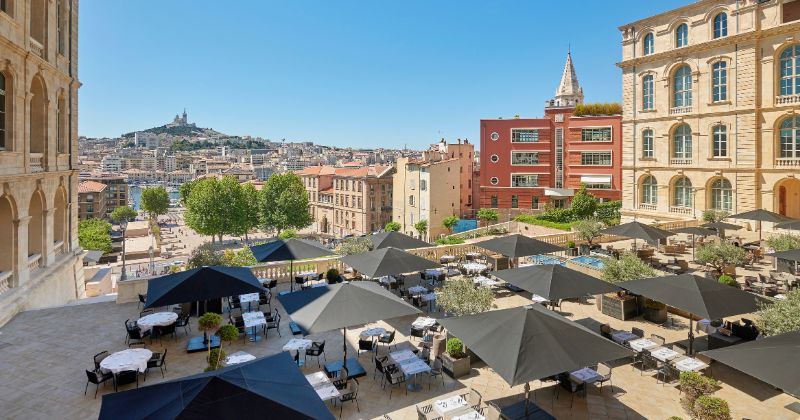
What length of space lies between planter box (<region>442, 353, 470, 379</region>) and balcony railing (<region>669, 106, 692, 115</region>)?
35413 millimetres

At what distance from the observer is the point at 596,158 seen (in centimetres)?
5003

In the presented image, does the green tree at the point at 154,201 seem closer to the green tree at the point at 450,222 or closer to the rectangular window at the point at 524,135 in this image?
the green tree at the point at 450,222

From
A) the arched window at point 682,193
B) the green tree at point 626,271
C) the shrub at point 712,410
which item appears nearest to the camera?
the shrub at point 712,410

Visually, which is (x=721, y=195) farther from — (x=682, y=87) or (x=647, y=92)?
(x=647, y=92)

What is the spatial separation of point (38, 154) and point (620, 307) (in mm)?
23115

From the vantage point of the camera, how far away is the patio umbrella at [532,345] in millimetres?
7637

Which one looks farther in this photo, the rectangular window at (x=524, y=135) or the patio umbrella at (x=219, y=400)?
the rectangular window at (x=524, y=135)

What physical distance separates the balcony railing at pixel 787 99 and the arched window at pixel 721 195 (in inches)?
253

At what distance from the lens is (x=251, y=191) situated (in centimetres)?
8375

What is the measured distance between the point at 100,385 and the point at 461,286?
9503 millimetres

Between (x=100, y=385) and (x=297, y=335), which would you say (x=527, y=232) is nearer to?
(x=297, y=335)

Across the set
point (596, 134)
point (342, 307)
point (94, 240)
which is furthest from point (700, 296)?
point (94, 240)

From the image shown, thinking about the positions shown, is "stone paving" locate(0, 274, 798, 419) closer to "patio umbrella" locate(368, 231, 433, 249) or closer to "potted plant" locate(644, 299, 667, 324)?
"potted plant" locate(644, 299, 667, 324)

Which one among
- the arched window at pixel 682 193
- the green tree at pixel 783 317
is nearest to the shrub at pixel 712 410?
the green tree at pixel 783 317
